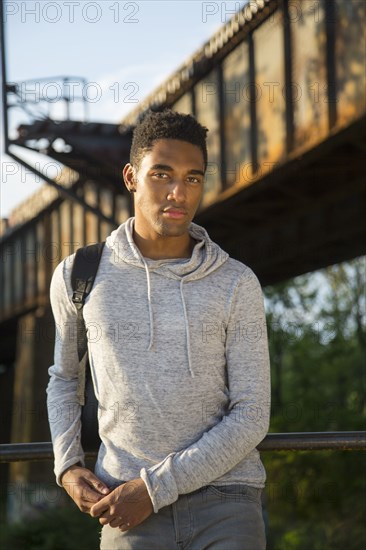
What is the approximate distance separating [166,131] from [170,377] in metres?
0.84

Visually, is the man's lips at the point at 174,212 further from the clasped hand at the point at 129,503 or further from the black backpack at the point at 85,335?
the clasped hand at the point at 129,503

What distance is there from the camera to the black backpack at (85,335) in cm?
299

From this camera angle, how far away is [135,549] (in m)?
2.75

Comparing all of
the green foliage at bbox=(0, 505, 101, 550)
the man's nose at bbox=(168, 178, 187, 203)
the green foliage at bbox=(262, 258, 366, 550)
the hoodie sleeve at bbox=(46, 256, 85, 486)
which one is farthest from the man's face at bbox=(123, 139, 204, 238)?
the green foliage at bbox=(262, 258, 366, 550)

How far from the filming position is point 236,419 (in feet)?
9.16

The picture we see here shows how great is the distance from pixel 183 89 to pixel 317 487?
17011mm

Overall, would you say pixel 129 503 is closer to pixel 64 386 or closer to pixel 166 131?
pixel 64 386

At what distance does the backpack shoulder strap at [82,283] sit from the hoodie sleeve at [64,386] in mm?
26

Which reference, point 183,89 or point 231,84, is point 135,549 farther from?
point 183,89

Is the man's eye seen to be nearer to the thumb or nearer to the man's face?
the man's face

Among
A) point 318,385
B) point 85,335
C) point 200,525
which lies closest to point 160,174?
point 85,335

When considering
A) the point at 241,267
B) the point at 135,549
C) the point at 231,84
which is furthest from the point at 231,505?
the point at 231,84

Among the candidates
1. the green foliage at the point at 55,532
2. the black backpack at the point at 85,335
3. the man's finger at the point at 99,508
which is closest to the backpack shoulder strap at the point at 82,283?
the black backpack at the point at 85,335

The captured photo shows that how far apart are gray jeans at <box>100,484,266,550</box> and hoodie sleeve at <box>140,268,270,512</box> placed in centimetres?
8
